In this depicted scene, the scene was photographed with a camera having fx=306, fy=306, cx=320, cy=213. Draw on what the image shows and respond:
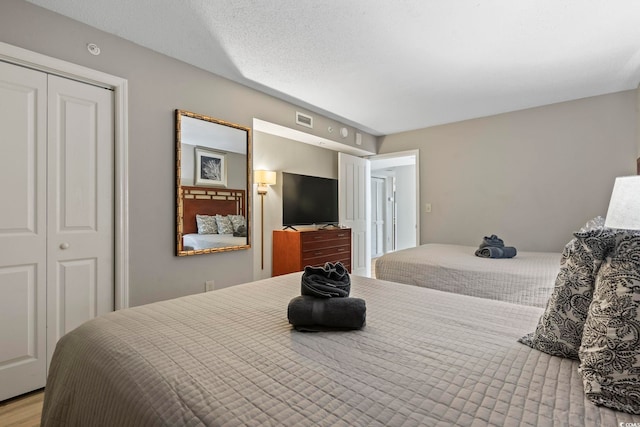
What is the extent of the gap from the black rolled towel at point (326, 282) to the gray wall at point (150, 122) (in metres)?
1.71

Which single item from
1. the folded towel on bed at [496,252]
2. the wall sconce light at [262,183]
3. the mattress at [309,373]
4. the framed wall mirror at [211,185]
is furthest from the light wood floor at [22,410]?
the folded towel on bed at [496,252]

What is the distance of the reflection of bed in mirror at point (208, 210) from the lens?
270cm

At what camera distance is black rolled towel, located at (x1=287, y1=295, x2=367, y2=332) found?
117 centimetres

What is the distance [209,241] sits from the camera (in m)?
2.89

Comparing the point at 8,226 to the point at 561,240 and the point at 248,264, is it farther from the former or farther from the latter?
the point at 561,240

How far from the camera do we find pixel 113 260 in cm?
230

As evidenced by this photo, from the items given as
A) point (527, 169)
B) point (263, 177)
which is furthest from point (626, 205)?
point (263, 177)

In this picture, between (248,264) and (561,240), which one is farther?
(561,240)

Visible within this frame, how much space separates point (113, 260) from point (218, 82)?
1.83 meters

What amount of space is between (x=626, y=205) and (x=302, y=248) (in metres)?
3.03

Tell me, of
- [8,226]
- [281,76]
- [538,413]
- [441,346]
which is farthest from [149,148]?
[538,413]

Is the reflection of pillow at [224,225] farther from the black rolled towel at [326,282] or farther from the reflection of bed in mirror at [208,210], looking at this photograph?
the black rolled towel at [326,282]

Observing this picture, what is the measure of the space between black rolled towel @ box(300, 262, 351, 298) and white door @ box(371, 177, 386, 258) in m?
6.09

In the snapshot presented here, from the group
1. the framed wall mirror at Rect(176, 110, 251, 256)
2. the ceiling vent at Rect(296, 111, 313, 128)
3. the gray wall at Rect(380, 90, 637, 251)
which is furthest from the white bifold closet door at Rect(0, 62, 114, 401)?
the gray wall at Rect(380, 90, 637, 251)
